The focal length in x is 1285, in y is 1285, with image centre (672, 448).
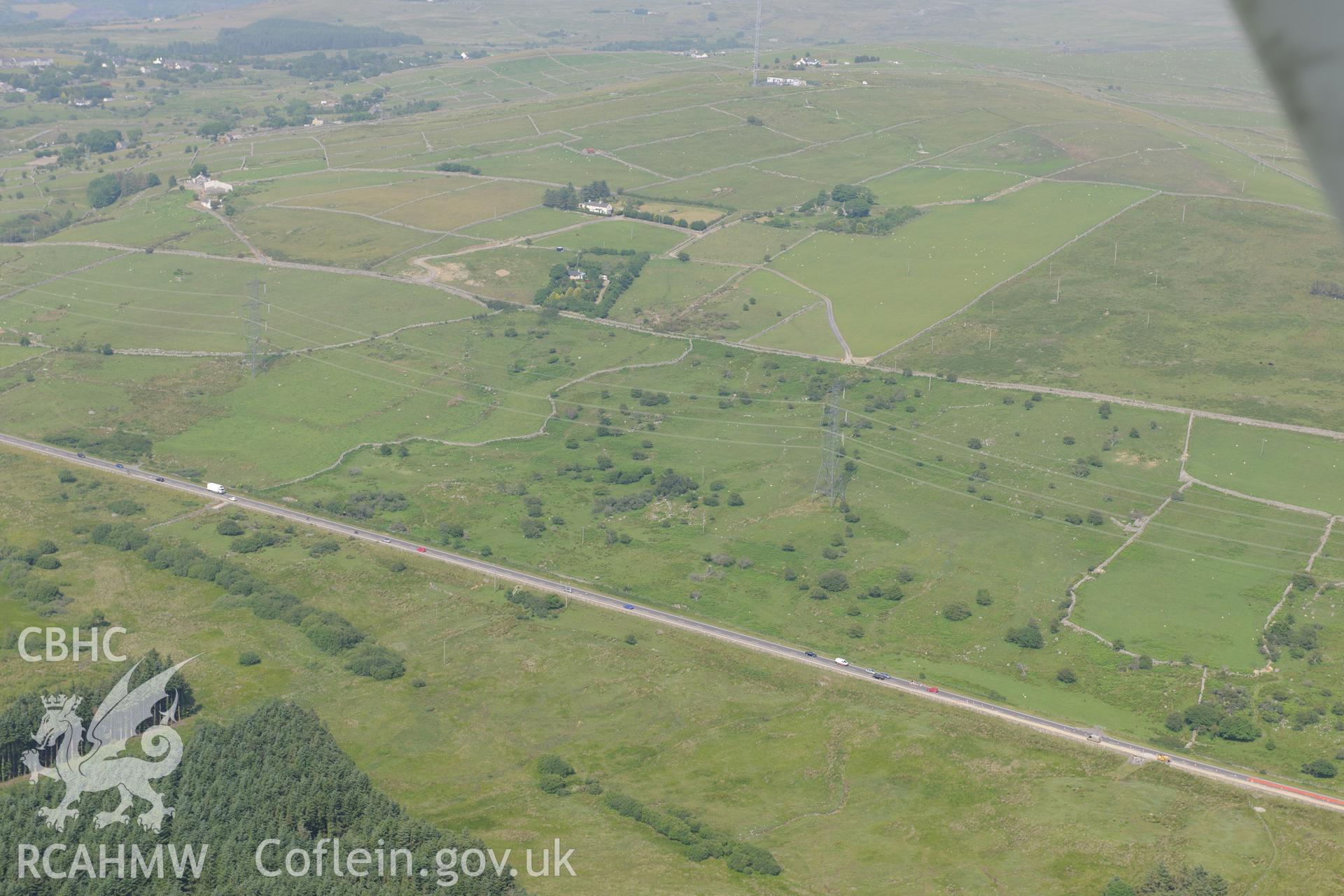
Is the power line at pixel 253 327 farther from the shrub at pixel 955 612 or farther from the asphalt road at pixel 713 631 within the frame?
the shrub at pixel 955 612

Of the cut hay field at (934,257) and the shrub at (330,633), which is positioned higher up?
the cut hay field at (934,257)

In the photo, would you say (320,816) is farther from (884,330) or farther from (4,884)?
(884,330)

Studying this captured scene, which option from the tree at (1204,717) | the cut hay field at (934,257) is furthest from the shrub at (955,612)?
the cut hay field at (934,257)

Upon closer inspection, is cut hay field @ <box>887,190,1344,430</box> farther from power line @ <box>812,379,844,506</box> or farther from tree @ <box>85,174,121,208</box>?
tree @ <box>85,174,121,208</box>

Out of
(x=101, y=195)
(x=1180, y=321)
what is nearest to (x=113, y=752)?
(x=1180, y=321)

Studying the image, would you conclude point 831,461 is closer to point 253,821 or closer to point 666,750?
point 666,750
